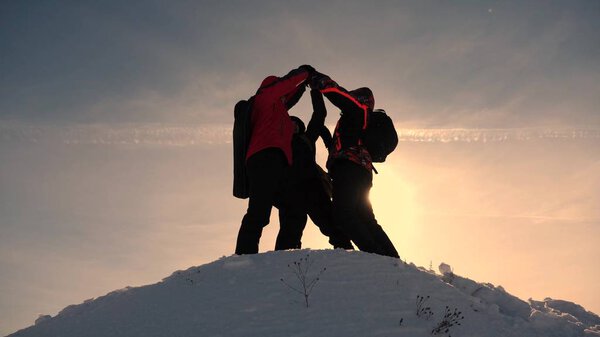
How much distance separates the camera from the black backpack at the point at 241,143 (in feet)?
20.9

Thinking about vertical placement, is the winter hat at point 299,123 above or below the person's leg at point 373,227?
above

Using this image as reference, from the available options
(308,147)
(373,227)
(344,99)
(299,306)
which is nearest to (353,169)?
(373,227)

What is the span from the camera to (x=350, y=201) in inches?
245

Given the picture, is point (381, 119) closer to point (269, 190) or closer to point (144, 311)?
point (269, 190)

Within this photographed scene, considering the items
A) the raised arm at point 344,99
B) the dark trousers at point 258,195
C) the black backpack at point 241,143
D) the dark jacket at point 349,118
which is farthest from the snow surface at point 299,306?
the raised arm at point 344,99

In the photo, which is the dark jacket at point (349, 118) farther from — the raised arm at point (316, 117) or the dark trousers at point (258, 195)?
the dark trousers at point (258, 195)

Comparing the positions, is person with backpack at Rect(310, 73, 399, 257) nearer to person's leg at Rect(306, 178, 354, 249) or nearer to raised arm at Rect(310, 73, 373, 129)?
raised arm at Rect(310, 73, 373, 129)

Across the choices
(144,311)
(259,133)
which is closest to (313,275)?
(144,311)

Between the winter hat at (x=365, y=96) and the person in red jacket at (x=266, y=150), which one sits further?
the winter hat at (x=365, y=96)

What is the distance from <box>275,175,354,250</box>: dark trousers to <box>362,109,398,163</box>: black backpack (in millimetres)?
914

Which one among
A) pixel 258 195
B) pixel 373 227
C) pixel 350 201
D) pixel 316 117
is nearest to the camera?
pixel 258 195

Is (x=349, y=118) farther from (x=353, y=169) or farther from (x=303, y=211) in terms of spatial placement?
(x=303, y=211)

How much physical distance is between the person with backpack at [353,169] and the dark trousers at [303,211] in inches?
23.9

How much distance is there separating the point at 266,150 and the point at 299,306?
2319 millimetres
